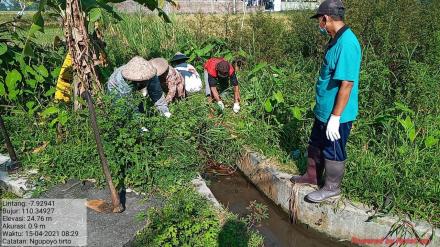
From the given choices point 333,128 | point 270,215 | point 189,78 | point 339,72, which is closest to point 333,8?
point 339,72

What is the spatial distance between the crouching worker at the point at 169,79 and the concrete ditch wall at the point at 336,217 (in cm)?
178

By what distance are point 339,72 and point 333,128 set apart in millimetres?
456

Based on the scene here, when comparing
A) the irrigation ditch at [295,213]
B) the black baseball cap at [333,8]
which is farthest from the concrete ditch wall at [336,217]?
the black baseball cap at [333,8]

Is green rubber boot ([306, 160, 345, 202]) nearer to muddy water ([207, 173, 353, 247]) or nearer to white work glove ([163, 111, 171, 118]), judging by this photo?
muddy water ([207, 173, 353, 247])

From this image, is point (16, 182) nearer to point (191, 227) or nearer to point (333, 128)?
point (191, 227)

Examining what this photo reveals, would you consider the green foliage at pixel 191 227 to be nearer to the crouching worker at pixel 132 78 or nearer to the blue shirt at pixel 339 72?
the blue shirt at pixel 339 72

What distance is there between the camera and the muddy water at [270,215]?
10.9 ft

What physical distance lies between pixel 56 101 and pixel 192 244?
8.39ft

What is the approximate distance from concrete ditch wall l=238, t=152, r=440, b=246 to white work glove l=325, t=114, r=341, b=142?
654mm

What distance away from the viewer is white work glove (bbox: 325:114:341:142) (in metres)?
2.94

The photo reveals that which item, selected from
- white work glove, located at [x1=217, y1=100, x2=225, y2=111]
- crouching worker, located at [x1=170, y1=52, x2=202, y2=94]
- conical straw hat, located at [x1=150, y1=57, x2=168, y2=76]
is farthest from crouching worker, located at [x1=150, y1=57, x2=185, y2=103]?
white work glove, located at [x1=217, y1=100, x2=225, y2=111]

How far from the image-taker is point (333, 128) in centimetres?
295

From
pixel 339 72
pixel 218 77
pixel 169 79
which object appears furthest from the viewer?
pixel 218 77

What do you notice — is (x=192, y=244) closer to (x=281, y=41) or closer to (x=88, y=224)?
(x=88, y=224)
